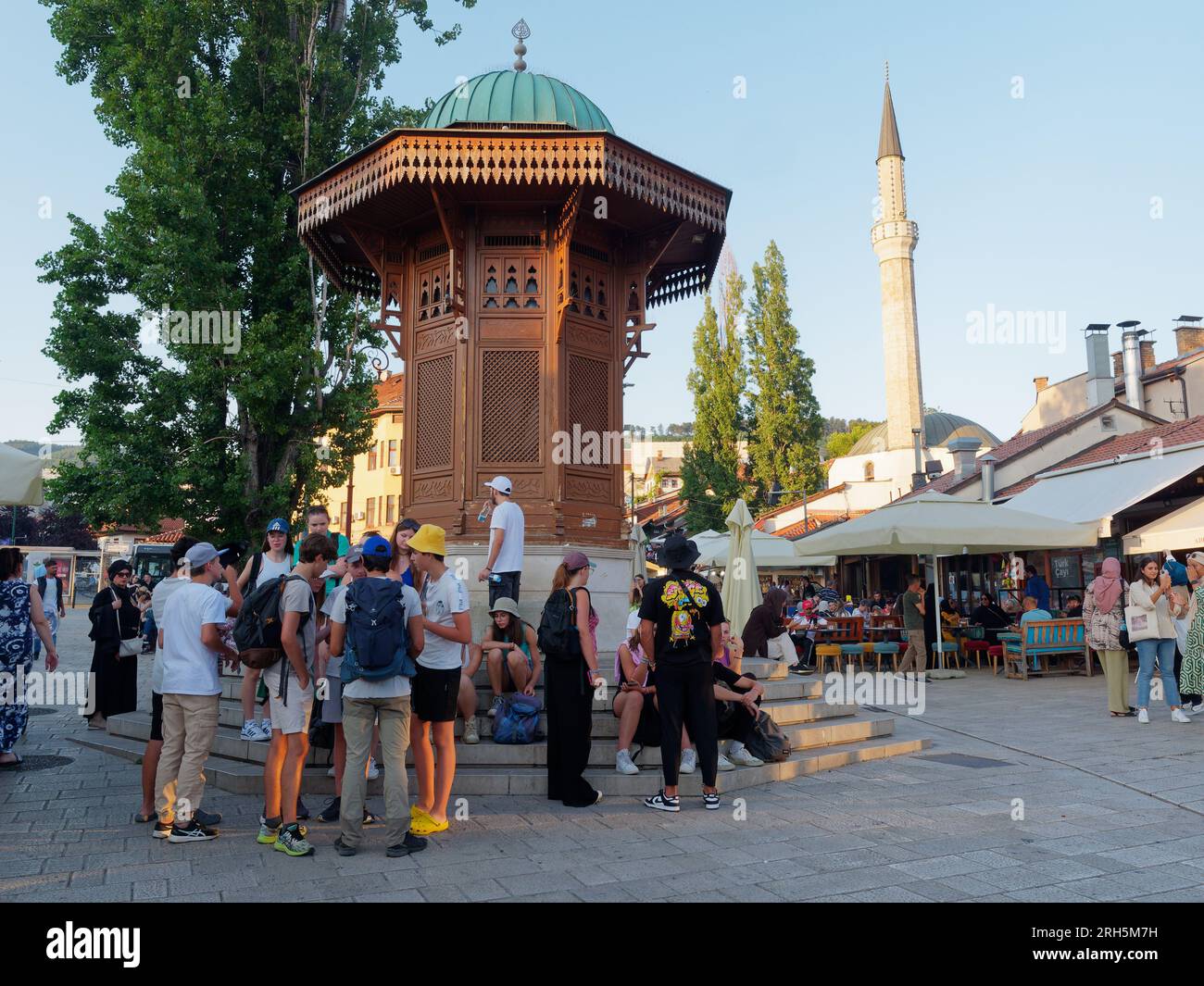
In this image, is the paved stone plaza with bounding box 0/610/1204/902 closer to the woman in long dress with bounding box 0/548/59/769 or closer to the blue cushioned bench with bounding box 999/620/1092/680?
the woman in long dress with bounding box 0/548/59/769

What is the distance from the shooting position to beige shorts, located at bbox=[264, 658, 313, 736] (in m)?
5.08

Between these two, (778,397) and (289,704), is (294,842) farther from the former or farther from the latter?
(778,397)

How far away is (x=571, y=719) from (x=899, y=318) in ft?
163

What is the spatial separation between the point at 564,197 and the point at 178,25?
9916mm

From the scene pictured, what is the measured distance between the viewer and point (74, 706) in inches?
495

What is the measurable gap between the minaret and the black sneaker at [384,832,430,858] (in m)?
49.5

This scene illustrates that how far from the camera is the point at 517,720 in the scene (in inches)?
273

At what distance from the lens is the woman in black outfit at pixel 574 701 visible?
239 inches

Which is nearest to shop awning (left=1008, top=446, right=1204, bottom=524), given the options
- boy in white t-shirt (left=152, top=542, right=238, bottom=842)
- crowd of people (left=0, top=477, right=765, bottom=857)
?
crowd of people (left=0, top=477, right=765, bottom=857)

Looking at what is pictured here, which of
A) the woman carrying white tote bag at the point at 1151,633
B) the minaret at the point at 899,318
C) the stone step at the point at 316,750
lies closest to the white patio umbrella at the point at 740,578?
the stone step at the point at 316,750

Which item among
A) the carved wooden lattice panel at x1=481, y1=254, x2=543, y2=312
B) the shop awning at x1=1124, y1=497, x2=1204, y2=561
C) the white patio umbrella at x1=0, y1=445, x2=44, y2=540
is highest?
the carved wooden lattice panel at x1=481, y1=254, x2=543, y2=312

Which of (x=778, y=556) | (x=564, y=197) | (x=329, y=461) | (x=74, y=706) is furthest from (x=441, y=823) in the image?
(x=778, y=556)

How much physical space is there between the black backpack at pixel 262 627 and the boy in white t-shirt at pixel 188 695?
0.30m

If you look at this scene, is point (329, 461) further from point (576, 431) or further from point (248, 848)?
point (248, 848)
